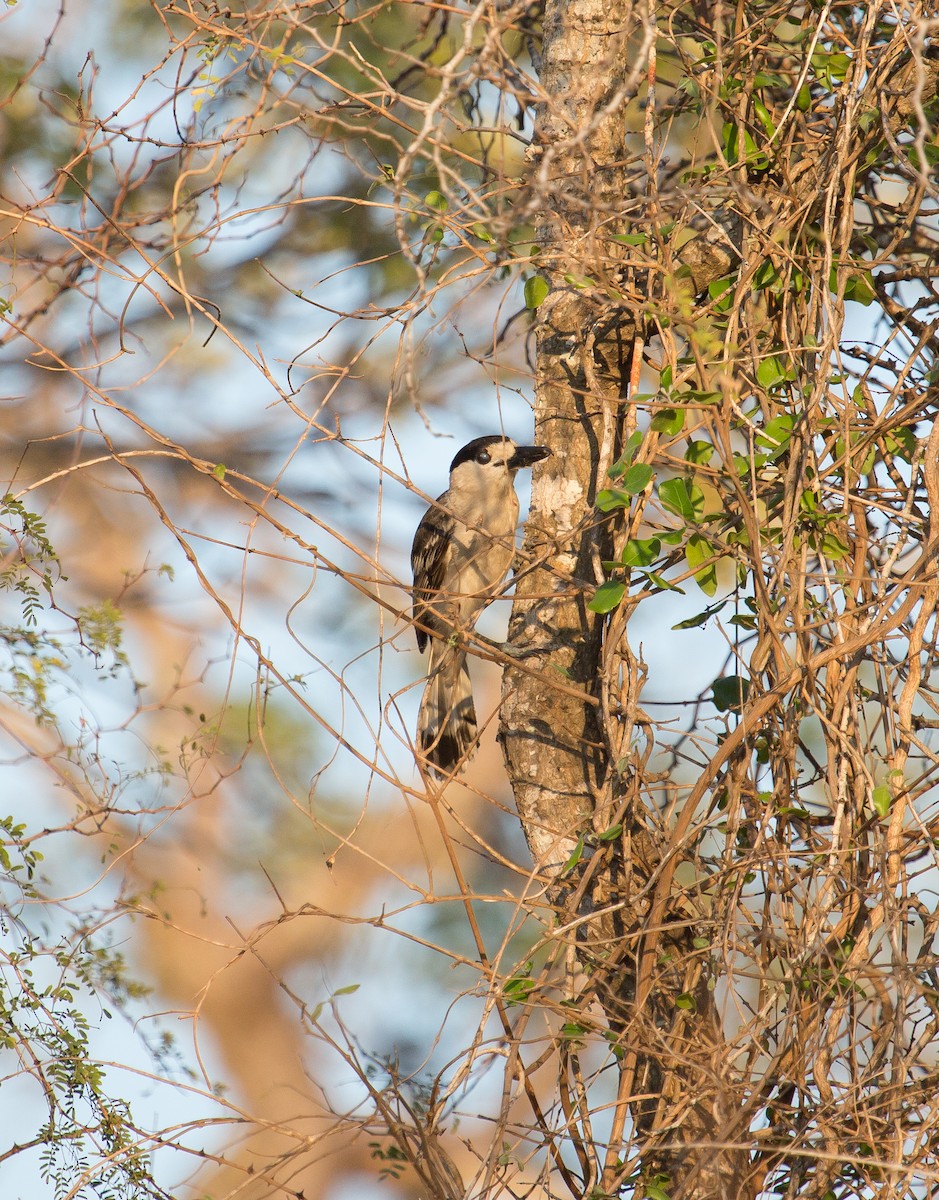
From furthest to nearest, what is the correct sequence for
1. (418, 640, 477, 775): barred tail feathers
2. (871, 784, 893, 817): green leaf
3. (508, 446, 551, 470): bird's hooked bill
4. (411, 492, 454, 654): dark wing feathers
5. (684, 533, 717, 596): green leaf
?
1. (411, 492, 454, 654): dark wing feathers
2. (418, 640, 477, 775): barred tail feathers
3. (508, 446, 551, 470): bird's hooked bill
4. (684, 533, 717, 596): green leaf
5. (871, 784, 893, 817): green leaf

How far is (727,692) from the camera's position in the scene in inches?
85.7

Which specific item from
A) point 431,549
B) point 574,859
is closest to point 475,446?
point 431,549

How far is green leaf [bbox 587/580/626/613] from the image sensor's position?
2.17 meters

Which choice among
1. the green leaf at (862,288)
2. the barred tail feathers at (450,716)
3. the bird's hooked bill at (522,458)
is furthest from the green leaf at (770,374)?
the barred tail feathers at (450,716)

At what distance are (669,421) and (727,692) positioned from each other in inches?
19.8

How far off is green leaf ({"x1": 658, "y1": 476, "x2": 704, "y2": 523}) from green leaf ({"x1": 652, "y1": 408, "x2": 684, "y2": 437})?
0.30 ft

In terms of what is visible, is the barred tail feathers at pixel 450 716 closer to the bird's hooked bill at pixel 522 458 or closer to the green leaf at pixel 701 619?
the bird's hooked bill at pixel 522 458

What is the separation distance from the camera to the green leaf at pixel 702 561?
2064mm

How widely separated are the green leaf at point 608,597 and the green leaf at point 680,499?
19 centimetres

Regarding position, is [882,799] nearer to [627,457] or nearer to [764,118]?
[627,457]

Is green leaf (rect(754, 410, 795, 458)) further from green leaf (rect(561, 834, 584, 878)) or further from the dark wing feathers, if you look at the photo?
the dark wing feathers

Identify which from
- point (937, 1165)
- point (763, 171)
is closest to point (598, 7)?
point (763, 171)

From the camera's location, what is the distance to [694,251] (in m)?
2.37

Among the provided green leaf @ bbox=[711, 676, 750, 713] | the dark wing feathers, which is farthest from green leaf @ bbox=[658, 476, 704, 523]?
the dark wing feathers
